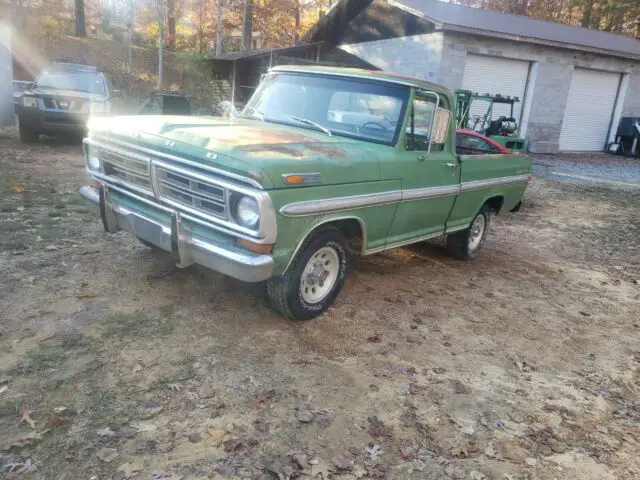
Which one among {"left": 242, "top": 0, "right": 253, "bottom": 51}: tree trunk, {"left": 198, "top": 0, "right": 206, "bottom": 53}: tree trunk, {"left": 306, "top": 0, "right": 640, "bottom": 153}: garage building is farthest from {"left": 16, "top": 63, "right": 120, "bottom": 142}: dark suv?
{"left": 198, "top": 0, "right": 206, "bottom": 53}: tree trunk

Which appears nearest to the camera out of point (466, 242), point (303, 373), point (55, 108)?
point (303, 373)

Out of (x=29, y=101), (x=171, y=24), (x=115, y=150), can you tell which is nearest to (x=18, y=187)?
(x=29, y=101)

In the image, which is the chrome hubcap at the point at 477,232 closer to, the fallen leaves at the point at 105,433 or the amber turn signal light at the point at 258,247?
the amber turn signal light at the point at 258,247

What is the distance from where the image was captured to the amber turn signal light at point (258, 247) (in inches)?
141

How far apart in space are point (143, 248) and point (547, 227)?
264 inches

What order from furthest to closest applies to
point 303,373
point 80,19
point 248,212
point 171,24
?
point 171,24 → point 80,19 → point 303,373 → point 248,212

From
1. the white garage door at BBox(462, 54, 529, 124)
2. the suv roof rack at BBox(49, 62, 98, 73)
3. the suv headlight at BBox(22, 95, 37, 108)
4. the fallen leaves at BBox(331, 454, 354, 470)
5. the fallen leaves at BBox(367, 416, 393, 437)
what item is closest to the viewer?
the fallen leaves at BBox(331, 454, 354, 470)

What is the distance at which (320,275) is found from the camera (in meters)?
4.38

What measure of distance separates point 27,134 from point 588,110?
20258 millimetres

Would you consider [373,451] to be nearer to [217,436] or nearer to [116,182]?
[217,436]

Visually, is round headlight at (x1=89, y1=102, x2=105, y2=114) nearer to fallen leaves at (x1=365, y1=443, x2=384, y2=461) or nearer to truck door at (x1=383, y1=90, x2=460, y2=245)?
truck door at (x1=383, y1=90, x2=460, y2=245)

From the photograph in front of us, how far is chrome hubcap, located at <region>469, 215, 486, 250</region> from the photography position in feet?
21.9

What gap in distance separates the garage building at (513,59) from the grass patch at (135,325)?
14.4 meters

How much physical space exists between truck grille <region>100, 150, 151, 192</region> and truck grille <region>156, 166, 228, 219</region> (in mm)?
178
